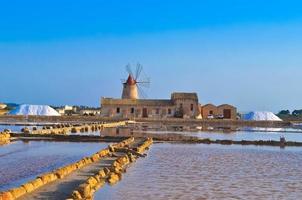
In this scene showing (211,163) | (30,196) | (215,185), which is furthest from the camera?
(211,163)

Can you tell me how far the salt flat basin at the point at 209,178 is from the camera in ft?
28.5

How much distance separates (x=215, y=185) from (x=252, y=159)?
19.1ft

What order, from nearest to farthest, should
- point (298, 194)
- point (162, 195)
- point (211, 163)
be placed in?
point (162, 195) < point (298, 194) < point (211, 163)

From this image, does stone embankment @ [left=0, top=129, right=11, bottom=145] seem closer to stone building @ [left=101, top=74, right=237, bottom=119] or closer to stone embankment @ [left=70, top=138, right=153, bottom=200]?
stone embankment @ [left=70, top=138, right=153, bottom=200]

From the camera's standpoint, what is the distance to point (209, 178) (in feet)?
35.4

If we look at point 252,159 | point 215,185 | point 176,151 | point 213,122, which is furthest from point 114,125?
point 215,185

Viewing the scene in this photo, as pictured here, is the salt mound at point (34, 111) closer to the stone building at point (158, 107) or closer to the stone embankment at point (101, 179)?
the stone building at point (158, 107)

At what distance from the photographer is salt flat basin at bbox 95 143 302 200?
28.5 feet

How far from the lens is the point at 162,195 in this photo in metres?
8.43

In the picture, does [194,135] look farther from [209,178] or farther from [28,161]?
[209,178]

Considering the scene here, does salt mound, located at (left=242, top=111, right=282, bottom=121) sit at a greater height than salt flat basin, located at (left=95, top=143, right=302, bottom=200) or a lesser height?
greater

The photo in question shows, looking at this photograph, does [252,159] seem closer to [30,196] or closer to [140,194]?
[140,194]

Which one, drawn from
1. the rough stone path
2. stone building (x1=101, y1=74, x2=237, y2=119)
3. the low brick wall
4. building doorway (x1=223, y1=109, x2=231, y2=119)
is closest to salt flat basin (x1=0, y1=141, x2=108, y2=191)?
the low brick wall

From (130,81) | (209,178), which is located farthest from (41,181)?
(130,81)
